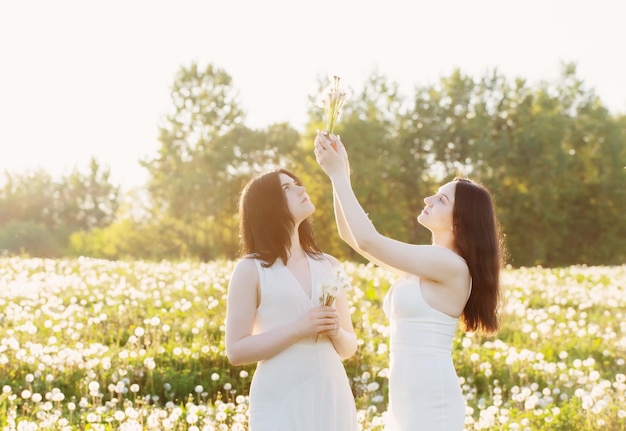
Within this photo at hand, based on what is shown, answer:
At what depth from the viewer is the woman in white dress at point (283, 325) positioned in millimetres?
3979

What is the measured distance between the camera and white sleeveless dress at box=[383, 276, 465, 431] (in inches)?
161

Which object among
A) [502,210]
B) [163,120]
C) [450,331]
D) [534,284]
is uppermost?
[163,120]

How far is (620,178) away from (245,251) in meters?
44.2

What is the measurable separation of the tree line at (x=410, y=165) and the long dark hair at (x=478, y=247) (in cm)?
3681

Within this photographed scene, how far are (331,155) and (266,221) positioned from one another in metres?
0.51

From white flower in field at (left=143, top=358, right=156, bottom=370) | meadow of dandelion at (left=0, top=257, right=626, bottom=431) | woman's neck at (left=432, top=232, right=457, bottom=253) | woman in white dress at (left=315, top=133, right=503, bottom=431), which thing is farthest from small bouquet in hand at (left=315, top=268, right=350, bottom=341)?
white flower in field at (left=143, top=358, right=156, bottom=370)

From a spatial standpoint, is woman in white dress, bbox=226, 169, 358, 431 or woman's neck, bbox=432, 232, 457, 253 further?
woman's neck, bbox=432, 232, 457, 253

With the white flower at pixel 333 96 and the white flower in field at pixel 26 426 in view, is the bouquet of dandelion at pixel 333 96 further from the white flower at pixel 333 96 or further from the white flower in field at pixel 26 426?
the white flower in field at pixel 26 426

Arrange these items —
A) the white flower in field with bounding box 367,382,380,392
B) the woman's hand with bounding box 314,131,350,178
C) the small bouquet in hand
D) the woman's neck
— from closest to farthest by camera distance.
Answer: the small bouquet in hand
the woman's hand with bounding box 314,131,350,178
the woman's neck
the white flower in field with bounding box 367,382,380,392

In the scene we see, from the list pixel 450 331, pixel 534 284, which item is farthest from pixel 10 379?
pixel 534 284

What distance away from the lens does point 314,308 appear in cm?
397

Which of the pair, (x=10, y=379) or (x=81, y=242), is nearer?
(x=10, y=379)

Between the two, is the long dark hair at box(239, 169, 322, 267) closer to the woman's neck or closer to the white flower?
the white flower

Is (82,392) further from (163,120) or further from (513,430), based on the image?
(163,120)
